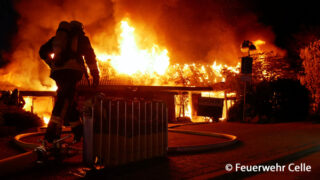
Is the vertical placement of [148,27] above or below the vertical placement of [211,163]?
above

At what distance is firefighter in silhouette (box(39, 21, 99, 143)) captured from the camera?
4.71 m

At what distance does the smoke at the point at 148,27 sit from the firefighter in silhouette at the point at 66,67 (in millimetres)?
22304

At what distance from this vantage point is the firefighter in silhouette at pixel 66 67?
4711mm

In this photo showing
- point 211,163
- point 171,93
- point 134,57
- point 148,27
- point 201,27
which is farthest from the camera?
point 201,27

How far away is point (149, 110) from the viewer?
16.4 feet

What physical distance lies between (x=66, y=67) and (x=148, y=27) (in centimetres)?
3089

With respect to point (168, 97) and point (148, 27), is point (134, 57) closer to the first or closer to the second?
point (148, 27)

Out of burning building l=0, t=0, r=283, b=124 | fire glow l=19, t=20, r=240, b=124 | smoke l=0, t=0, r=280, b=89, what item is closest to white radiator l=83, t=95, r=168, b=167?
burning building l=0, t=0, r=283, b=124

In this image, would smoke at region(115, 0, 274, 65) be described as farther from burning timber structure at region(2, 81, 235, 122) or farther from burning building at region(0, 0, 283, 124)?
burning timber structure at region(2, 81, 235, 122)

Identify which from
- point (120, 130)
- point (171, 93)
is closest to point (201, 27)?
point (171, 93)

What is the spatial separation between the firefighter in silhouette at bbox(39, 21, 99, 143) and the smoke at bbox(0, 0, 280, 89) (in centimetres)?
2230

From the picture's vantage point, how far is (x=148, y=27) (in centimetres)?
3503

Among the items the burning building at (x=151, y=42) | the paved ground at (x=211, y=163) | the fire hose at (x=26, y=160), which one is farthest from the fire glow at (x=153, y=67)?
the fire hose at (x=26, y=160)

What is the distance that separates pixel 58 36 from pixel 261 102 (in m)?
12.5
